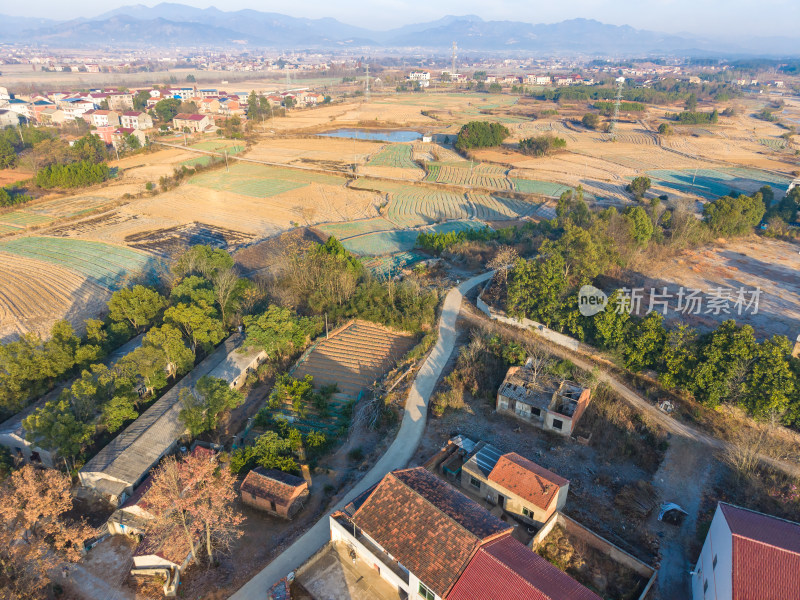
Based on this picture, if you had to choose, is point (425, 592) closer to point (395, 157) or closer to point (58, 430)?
point (58, 430)

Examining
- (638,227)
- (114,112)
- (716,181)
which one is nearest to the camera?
(638,227)

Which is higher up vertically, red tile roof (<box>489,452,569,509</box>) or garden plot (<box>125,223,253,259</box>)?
red tile roof (<box>489,452,569,509</box>)

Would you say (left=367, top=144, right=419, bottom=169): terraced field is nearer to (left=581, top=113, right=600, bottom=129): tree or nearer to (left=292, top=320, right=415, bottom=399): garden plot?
(left=581, top=113, right=600, bottom=129): tree

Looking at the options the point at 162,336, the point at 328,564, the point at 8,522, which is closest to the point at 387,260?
the point at 162,336

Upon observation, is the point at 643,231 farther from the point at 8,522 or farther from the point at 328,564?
the point at 8,522

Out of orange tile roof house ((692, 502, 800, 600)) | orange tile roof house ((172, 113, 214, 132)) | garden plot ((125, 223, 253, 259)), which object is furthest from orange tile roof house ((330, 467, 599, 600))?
orange tile roof house ((172, 113, 214, 132))

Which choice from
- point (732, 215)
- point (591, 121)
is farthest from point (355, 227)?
point (591, 121)
